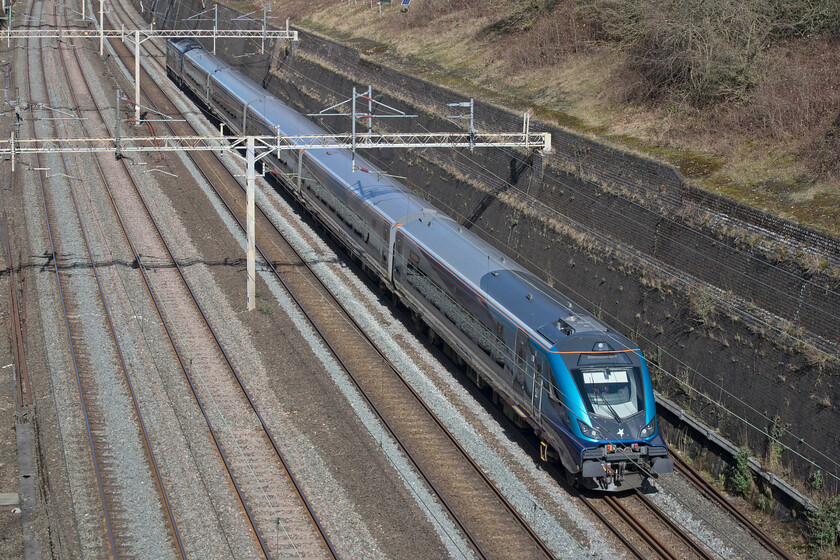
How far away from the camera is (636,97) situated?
28.5 m

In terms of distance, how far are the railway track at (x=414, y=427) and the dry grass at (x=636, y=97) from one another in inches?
341

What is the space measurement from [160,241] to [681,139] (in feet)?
52.9

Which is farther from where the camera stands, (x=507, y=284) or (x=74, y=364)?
(x=74, y=364)

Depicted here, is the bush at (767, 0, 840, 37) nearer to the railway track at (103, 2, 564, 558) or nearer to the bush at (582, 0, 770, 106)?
the bush at (582, 0, 770, 106)

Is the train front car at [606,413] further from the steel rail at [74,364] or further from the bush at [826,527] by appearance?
the steel rail at [74,364]

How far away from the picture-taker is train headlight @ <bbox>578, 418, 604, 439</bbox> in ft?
51.8

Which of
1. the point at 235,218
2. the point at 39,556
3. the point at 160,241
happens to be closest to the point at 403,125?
the point at 235,218

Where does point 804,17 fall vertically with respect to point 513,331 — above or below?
above

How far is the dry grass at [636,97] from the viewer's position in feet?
68.4

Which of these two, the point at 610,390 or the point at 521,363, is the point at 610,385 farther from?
the point at 521,363

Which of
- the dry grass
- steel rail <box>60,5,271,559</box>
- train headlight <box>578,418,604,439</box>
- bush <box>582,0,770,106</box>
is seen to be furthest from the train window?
bush <box>582,0,770,106</box>

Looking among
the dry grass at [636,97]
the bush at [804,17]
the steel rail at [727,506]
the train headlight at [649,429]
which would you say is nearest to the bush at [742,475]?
the steel rail at [727,506]

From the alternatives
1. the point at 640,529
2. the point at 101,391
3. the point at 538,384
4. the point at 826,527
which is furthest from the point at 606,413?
the point at 101,391

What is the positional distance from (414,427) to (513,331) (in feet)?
9.68
